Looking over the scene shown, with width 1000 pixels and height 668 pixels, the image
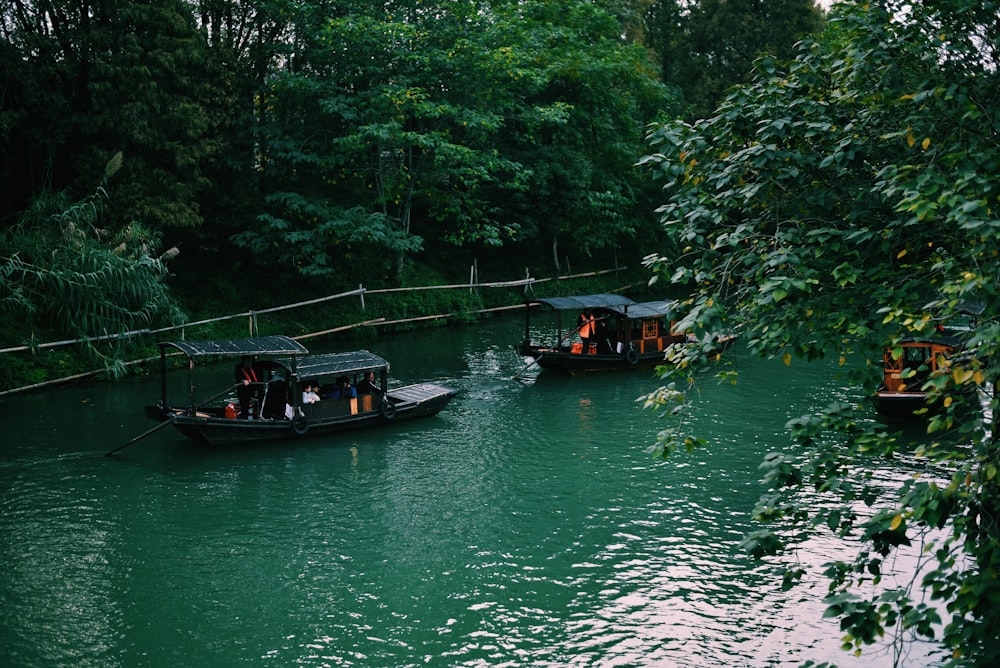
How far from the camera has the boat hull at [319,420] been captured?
1664 cm

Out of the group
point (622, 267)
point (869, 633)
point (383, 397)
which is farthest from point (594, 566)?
point (622, 267)

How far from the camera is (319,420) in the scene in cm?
1775

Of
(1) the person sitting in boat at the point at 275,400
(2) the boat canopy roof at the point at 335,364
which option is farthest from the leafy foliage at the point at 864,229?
(1) the person sitting in boat at the point at 275,400

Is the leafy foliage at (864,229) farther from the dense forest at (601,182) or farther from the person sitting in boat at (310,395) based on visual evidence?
the person sitting in boat at (310,395)

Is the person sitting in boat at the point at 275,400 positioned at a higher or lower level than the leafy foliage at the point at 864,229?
lower

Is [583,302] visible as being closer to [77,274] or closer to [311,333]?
[311,333]

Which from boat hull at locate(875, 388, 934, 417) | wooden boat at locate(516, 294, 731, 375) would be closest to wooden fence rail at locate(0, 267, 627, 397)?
wooden boat at locate(516, 294, 731, 375)

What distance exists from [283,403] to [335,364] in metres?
1.22

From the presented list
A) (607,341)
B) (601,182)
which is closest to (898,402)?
(607,341)

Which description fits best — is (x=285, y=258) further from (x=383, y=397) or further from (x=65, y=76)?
(x=383, y=397)

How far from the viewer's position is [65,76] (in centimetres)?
2450

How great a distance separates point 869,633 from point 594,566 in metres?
6.47

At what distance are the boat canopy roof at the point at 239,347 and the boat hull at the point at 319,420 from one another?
114cm

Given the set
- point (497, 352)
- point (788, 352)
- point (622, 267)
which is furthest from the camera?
point (622, 267)
